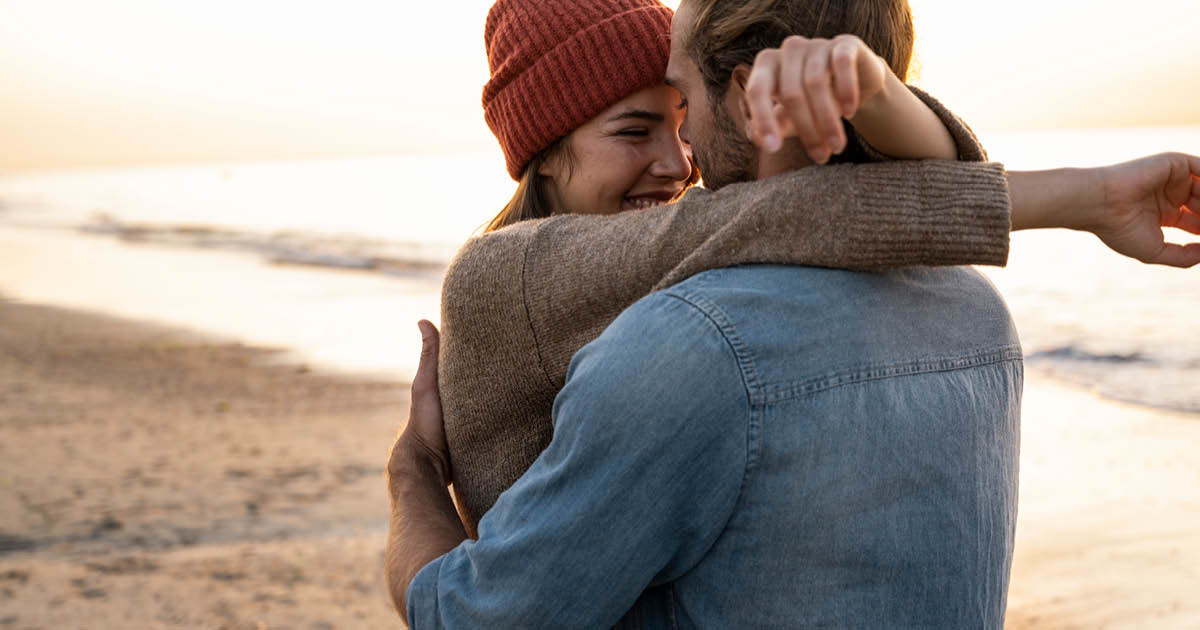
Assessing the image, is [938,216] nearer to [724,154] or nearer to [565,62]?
[724,154]

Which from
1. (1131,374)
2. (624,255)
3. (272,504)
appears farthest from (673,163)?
(1131,374)

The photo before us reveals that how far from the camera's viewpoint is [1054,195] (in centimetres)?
177

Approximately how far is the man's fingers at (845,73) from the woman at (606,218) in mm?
202

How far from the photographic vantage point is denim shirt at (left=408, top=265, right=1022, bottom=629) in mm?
1343

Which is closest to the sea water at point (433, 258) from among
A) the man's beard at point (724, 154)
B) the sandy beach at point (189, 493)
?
the man's beard at point (724, 154)

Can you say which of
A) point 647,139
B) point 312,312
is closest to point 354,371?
point 312,312

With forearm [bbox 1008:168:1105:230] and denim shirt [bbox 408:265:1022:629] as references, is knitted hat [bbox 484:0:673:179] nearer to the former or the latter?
forearm [bbox 1008:168:1105:230]

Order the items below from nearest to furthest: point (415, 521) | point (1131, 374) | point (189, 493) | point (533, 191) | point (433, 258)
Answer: point (415, 521), point (533, 191), point (189, 493), point (1131, 374), point (433, 258)

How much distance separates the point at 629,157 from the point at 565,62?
0.96 feet

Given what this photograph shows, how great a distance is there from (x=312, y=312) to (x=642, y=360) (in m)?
15.3

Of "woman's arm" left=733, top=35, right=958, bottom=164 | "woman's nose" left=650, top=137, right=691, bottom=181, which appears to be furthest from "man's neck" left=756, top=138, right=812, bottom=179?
"woman's nose" left=650, top=137, right=691, bottom=181

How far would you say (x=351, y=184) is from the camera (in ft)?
196

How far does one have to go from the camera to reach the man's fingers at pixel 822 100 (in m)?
1.13

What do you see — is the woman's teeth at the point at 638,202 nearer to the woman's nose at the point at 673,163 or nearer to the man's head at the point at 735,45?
the woman's nose at the point at 673,163
